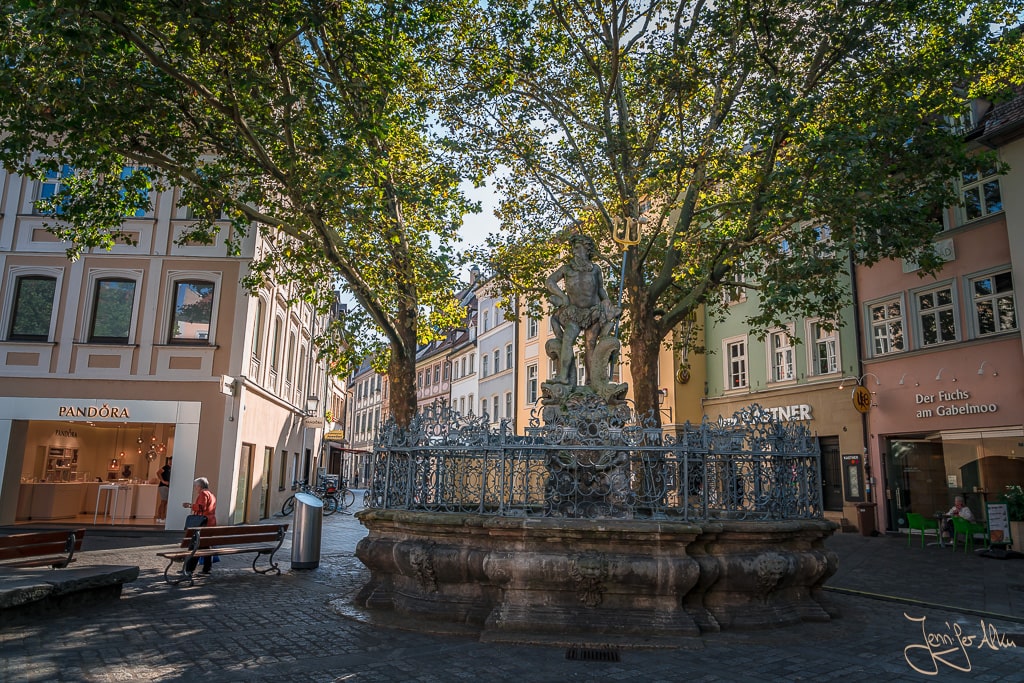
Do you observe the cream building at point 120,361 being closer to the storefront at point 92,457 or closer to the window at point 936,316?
the storefront at point 92,457

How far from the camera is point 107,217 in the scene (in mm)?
14281

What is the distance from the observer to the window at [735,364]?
28453mm

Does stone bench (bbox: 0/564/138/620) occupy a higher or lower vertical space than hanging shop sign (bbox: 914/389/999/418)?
lower

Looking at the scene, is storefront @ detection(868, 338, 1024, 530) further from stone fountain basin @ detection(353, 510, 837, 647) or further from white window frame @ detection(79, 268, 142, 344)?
white window frame @ detection(79, 268, 142, 344)

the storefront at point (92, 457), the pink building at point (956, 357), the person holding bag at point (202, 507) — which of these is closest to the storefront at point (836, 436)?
the pink building at point (956, 357)

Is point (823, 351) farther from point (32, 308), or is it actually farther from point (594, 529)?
point (32, 308)

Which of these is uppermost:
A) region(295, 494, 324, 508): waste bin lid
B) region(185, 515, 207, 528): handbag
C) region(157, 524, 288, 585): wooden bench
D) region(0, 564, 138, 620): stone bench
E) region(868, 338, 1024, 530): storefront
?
region(868, 338, 1024, 530): storefront

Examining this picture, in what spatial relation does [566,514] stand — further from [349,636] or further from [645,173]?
[645,173]

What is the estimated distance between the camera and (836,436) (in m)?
23.9

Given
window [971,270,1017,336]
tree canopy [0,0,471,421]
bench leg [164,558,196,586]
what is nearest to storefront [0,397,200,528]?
tree canopy [0,0,471,421]

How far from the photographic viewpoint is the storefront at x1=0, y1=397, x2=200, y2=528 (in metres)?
19.6

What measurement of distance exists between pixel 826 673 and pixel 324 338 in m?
13.9

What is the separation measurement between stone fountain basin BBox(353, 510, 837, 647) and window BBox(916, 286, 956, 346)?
1477 cm

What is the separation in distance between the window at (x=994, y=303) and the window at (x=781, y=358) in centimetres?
695
